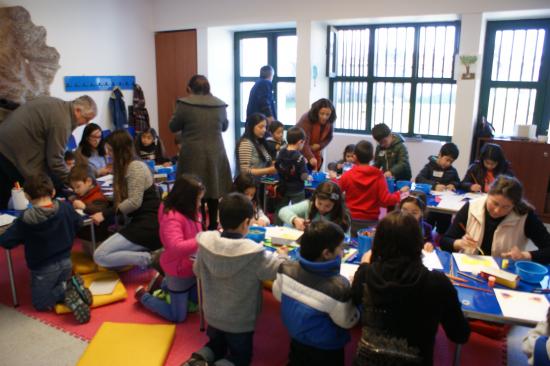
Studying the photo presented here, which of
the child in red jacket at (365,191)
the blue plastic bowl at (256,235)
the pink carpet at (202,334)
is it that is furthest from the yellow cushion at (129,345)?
the child in red jacket at (365,191)

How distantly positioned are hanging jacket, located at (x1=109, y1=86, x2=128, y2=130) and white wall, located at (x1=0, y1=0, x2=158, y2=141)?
0.08 m

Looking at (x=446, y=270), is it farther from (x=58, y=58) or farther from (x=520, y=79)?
(x=58, y=58)

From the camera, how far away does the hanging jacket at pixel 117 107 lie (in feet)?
22.7

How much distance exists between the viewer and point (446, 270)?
2389mm

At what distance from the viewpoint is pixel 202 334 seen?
297cm

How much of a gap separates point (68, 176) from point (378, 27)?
4815mm

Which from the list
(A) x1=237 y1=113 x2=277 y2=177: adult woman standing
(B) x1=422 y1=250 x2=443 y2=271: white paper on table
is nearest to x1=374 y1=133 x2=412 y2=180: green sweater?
(A) x1=237 y1=113 x2=277 y2=177: adult woman standing

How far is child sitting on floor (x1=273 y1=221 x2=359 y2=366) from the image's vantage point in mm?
2008

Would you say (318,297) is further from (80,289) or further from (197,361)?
(80,289)

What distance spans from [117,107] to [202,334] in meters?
4.95

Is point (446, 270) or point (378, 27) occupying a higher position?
point (378, 27)

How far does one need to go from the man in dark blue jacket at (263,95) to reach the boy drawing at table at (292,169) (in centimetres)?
208

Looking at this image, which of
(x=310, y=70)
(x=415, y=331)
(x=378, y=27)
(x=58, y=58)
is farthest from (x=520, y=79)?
(x=58, y=58)

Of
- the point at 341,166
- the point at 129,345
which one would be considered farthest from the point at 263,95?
the point at 129,345
